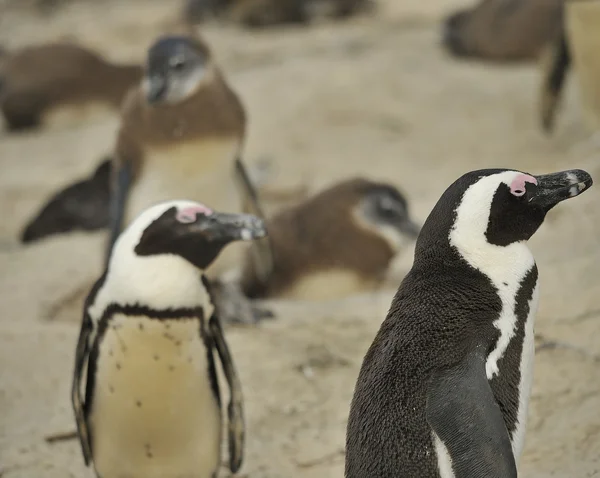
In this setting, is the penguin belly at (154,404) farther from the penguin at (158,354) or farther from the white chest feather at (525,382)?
the white chest feather at (525,382)

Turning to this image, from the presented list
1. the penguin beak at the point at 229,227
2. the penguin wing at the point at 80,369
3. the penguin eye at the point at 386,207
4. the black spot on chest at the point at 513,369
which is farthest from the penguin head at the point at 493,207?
the penguin eye at the point at 386,207

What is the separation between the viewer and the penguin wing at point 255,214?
500 cm

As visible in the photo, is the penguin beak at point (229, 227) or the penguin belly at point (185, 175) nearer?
the penguin beak at point (229, 227)

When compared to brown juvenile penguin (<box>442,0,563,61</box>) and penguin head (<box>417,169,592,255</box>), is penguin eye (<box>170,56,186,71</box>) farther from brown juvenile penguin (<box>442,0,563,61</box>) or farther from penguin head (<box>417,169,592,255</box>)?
brown juvenile penguin (<box>442,0,563,61</box>)

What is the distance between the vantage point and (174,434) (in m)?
3.20

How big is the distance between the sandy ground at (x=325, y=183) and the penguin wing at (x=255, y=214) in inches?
12.2

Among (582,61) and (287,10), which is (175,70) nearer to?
(582,61)

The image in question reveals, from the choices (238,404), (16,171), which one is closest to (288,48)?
(16,171)

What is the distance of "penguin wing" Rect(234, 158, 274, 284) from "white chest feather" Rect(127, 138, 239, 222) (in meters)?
0.21

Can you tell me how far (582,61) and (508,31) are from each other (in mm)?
2276

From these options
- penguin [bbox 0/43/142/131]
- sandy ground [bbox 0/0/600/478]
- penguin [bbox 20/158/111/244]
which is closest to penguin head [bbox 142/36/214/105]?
sandy ground [bbox 0/0/600/478]

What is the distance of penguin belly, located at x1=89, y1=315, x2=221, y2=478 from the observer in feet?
10.2

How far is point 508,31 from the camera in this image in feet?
27.8

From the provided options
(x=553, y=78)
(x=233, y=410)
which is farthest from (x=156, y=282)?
(x=553, y=78)
